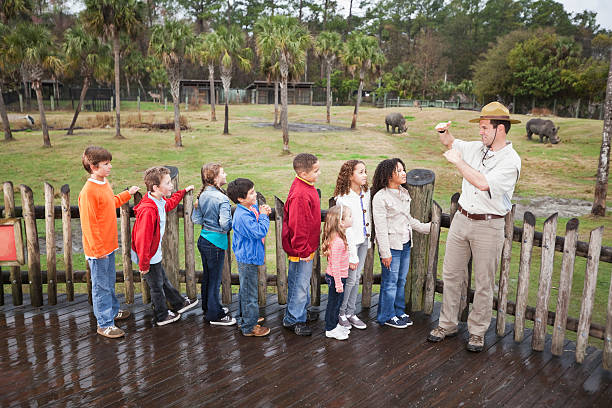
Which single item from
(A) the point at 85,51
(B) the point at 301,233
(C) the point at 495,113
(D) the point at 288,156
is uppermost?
(A) the point at 85,51

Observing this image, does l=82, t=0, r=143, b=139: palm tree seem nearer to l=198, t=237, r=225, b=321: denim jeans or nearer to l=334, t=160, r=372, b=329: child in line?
l=198, t=237, r=225, b=321: denim jeans

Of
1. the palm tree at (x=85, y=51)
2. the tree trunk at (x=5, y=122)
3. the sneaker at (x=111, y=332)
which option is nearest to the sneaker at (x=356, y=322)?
the sneaker at (x=111, y=332)

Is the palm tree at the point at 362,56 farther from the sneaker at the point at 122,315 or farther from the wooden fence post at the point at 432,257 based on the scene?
the sneaker at the point at 122,315

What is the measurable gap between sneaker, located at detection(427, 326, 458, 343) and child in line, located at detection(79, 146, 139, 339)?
2801 millimetres

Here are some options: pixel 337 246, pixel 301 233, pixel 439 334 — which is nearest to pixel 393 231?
pixel 337 246

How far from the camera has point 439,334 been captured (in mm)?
4223

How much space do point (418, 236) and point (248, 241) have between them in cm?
175

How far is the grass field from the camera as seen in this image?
13656mm

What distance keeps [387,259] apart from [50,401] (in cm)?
288

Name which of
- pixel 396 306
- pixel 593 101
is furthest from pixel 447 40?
pixel 396 306

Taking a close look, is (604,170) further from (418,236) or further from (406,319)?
(406,319)

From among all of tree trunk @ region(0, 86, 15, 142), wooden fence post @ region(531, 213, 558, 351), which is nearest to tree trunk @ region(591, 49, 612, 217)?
wooden fence post @ region(531, 213, 558, 351)

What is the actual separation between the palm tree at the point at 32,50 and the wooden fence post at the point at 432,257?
70.5 feet

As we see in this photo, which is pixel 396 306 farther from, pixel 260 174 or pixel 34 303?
pixel 260 174
